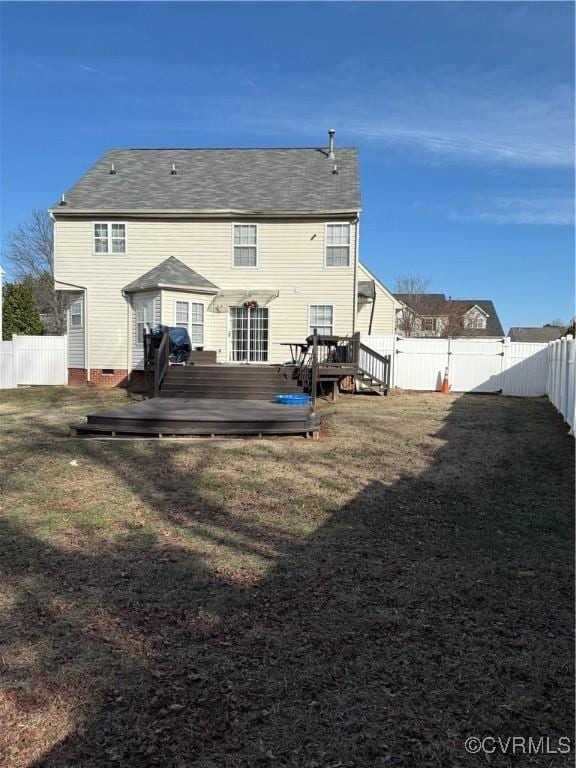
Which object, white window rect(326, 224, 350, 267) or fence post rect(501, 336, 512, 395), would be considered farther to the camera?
fence post rect(501, 336, 512, 395)

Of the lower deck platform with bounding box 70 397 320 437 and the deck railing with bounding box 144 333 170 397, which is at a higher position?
the deck railing with bounding box 144 333 170 397

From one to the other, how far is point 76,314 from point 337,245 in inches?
344

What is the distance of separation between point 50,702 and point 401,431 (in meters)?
8.12

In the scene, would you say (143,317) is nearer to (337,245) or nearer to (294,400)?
(337,245)

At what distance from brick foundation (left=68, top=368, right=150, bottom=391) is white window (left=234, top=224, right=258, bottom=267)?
4.70 m

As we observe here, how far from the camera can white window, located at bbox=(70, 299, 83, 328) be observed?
61.3 ft

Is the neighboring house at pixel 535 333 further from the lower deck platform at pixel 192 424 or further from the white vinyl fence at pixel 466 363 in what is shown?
the lower deck platform at pixel 192 424

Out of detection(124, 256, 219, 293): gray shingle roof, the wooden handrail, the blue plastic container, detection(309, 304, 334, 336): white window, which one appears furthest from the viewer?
detection(309, 304, 334, 336): white window

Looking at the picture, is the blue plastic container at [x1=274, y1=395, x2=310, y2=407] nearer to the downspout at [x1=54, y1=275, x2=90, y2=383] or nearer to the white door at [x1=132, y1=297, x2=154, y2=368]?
the white door at [x1=132, y1=297, x2=154, y2=368]

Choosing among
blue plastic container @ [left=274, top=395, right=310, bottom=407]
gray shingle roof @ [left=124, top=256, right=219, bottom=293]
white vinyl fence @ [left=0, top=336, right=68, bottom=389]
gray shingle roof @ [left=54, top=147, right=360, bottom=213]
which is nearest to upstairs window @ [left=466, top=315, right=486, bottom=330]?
gray shingle roof @ [left=54, top=147, right=360, bottom=213]

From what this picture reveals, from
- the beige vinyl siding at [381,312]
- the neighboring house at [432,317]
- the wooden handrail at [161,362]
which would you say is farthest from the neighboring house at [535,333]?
the wooden handrail at [161,362]

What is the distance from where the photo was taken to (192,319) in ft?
57.9

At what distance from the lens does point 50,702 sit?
2.62 m

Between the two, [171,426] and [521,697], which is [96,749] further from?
[171,426]
